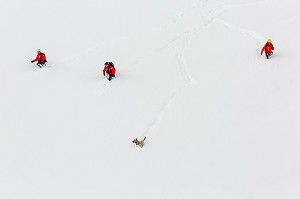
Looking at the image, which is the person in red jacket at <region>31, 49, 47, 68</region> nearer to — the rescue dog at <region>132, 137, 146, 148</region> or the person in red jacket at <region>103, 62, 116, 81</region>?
the person in red jacket at <region>103, 62, 116, 81</region>

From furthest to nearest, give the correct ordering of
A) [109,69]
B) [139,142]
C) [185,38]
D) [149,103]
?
[185,38], [109,69], [149,103], [139,142]

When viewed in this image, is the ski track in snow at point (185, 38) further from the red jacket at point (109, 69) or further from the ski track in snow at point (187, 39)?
the red jacket at point (109, 69)

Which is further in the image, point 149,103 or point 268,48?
point 268,48

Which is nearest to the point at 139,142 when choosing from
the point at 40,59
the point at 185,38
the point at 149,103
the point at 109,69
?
the point at 149,103

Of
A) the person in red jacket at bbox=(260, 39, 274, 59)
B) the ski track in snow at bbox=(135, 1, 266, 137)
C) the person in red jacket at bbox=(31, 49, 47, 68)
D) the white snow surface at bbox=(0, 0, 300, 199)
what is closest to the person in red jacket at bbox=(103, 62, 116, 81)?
the white snow surface at bbox=(0, 0, 300, 199)

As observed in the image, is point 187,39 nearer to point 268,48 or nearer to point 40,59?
point 268,48

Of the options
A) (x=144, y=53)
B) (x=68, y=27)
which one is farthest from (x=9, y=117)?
(x=68, y=27)

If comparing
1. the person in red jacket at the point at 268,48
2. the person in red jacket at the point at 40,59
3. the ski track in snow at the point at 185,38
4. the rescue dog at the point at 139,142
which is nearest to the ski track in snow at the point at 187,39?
→ the ski track in snow at the point at 185,38

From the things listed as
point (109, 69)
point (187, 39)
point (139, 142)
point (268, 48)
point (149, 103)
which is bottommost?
point (139, 142)
